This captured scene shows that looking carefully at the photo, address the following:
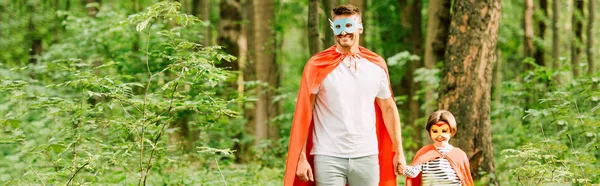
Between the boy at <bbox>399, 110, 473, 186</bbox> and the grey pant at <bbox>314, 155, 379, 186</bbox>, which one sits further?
the boy at <bbox>399, 110, 473, 186</bbox>

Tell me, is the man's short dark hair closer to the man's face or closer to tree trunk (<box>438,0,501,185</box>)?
the man's face

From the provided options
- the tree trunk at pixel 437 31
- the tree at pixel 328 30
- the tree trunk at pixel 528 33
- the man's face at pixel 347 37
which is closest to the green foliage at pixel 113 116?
the man's face at pixel 347 37

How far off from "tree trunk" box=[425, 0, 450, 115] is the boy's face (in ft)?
22.5

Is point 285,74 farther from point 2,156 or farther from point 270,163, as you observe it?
point 2,156

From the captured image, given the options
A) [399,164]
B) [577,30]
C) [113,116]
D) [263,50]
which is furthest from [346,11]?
[577,30]

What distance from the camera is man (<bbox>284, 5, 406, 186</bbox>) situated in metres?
4.30

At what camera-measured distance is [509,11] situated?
23953 millimetres

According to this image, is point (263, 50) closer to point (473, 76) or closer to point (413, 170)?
point (473, 76)

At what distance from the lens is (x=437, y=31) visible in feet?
39.9

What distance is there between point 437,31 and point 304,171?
27.6ft

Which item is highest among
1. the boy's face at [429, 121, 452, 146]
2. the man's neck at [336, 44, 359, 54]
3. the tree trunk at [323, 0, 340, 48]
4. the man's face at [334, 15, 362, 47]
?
the tree trunk at [323, 0, 340, 48]

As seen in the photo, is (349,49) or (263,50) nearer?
(349,49)

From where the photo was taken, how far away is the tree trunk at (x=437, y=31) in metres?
12.1

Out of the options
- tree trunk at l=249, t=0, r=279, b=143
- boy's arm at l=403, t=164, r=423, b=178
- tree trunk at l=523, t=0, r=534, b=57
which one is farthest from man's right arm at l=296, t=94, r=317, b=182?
tree trunk at l=523, t=0, r=534, b=57
